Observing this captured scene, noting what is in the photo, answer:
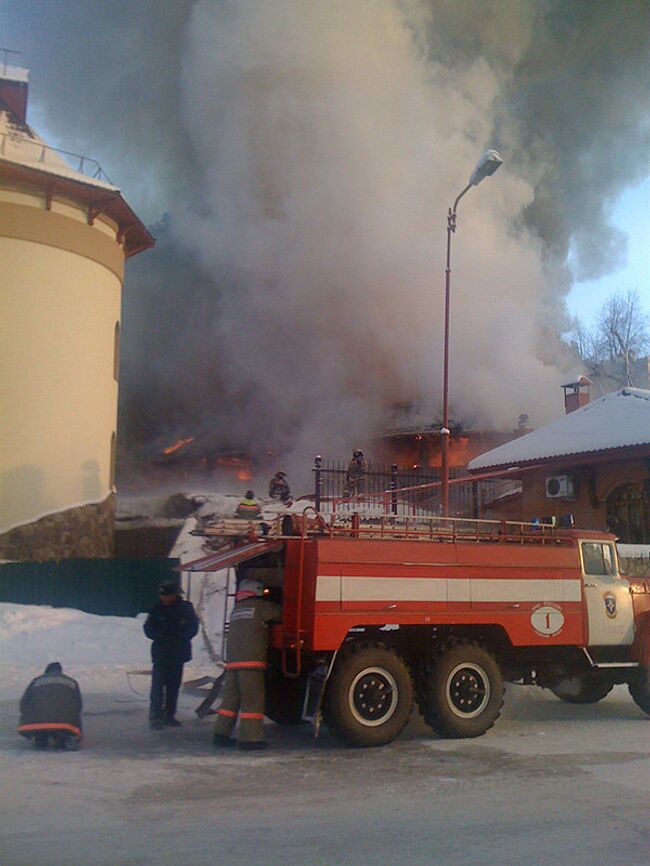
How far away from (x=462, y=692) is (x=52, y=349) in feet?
49.0

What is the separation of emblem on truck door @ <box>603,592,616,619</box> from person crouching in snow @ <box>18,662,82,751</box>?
5375 millimetres

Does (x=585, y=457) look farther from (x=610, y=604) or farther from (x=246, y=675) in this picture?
(x=246, y=675)

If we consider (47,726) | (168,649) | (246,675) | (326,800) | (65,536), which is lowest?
(326,800)

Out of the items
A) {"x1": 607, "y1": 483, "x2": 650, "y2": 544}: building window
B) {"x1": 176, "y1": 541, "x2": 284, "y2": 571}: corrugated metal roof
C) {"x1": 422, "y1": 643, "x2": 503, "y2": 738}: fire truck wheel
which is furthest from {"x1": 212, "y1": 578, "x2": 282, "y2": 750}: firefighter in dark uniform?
{"x1": 607, "y1": 483, "x2": 650, "y2": 544}: building window

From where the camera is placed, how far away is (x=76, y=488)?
20.3m

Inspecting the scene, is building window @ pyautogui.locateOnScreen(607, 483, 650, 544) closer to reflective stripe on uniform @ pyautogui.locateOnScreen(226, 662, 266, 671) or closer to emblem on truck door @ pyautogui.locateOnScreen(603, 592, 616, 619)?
emblem on truck door @ pyautogui.locateOnScreen(603, 592, 616, 619)

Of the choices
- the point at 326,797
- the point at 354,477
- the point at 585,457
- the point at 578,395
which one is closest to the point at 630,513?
the point at 585,457

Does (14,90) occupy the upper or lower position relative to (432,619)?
upper

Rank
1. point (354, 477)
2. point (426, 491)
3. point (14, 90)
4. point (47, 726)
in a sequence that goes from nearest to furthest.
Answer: point (47, 726) → point (14, 90) → point (354, 477) → point (426, 491)

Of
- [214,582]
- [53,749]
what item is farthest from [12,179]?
[53,749]

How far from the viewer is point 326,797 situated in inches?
225

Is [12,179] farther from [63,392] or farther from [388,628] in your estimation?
[388,628]

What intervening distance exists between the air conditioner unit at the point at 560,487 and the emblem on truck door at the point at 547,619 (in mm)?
11364

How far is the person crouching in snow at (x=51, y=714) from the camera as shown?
689 cm
